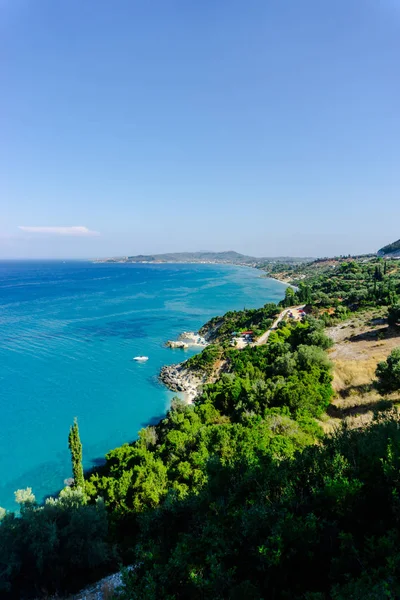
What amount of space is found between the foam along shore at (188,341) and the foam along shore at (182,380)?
1114 centimetres

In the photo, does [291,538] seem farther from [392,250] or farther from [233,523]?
[392,250]

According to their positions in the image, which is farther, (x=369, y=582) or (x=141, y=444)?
(x=141, y=444)

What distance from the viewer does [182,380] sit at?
45.8 metres

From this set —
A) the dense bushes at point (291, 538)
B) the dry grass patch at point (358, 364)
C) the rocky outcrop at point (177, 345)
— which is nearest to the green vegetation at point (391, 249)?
the dry grass patch at point (358, 364)

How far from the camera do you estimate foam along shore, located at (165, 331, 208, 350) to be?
61.8 meters

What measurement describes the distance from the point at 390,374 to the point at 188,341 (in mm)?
45014

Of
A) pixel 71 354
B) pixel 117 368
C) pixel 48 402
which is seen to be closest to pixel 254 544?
pixel 48 402

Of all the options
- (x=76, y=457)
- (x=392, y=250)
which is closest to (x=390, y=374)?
(x=76, y=457)

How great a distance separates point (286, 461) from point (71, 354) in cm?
5380

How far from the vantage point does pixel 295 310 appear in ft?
242

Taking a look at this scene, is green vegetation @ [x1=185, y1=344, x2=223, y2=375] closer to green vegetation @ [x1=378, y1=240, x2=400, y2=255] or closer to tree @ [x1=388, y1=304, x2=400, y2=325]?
tree @ [x1=388, y1=304, x2=400, y2=325]

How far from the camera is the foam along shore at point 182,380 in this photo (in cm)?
4266

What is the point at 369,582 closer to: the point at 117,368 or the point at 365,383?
the point at 365,383

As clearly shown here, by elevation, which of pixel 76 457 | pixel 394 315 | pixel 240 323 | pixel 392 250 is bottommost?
pixel 76 457
